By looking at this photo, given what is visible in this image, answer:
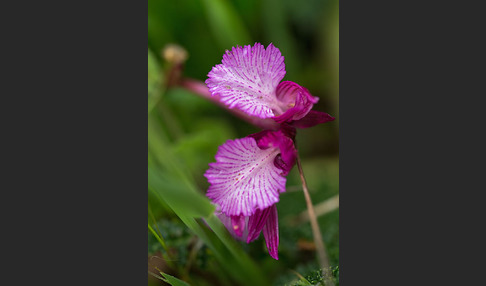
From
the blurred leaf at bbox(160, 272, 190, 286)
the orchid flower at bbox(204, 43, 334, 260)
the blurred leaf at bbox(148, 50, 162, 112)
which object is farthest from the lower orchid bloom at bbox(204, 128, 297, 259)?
the blurred leaf at bbox(148, 50, 162, 112)

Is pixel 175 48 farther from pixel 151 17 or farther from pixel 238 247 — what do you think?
pixel 238 247

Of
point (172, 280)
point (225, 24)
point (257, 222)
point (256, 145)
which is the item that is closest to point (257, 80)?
point (256, 145)

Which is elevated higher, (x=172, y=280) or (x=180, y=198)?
(x=180, y=198)

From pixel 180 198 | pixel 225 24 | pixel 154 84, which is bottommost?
pixel 180 198

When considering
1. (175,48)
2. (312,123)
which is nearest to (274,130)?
(312,123)

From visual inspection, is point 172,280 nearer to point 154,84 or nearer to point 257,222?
point 257,222

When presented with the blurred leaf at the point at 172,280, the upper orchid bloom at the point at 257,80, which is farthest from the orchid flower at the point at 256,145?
the blurred leaf at the point at 172,280

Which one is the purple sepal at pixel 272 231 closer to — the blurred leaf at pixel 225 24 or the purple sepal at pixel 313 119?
the purple sepal at pixel 313 119
